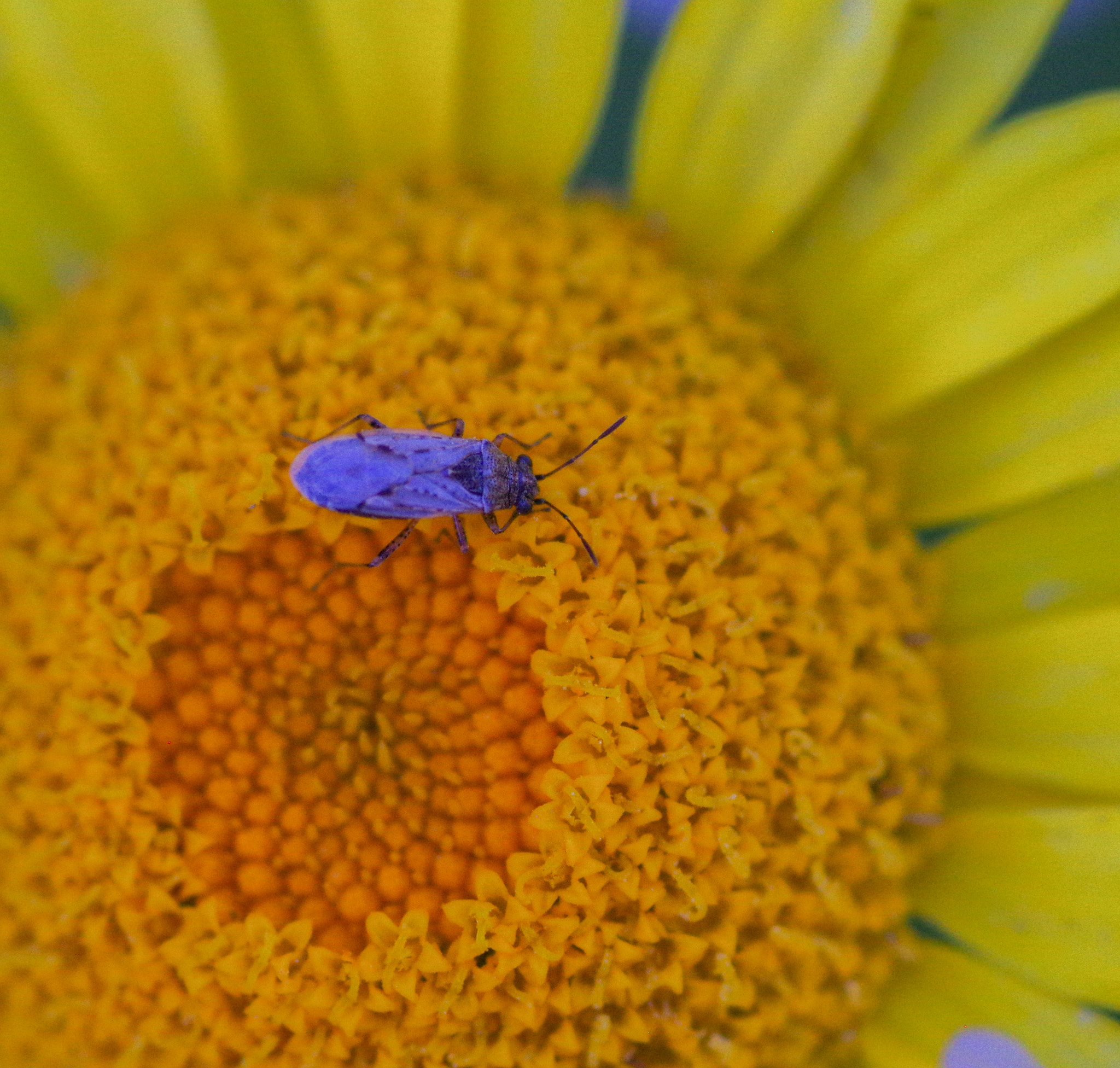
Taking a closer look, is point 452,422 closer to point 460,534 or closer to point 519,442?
point 519,442

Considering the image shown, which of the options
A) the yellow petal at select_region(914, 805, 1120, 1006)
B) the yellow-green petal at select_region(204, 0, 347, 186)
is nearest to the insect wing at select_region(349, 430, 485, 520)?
the yellow-green petal at select_region(204, 0, 347, 186)

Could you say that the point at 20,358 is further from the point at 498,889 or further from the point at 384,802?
the point at 498,889

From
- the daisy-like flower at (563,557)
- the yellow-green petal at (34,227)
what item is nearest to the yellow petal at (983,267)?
the daisy-like flower at (563,557)

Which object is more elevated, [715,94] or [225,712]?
[715,94]

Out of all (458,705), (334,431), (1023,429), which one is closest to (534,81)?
(334,431)

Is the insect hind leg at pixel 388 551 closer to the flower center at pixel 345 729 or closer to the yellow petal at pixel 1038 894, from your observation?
the flower center at pixel 345 729

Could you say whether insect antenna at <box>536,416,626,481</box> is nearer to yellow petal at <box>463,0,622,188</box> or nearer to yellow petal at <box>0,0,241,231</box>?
yellow petal at <box>463,0,622,188</box>

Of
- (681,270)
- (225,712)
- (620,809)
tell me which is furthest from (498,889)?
(681,270)
